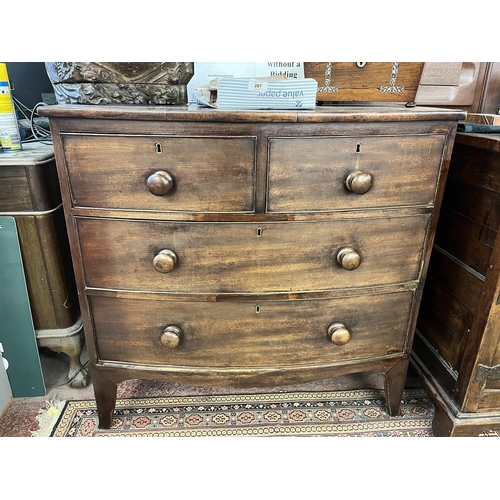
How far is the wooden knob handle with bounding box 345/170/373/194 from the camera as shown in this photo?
3.04 ft

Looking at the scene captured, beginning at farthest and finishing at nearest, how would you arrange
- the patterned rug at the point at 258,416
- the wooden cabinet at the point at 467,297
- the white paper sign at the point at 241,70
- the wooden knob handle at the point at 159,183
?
the patterned rug at the point at 258,416 < the white paper sign at the point at 241,70 < the wooden cabinet at the point at 467,297 < the wooden knob handle at the point at 159,183

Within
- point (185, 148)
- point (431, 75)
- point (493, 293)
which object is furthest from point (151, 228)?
point (431, 75)

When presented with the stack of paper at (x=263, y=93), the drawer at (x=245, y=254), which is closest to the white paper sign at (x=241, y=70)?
the stack of paper at (x=263, y=93)

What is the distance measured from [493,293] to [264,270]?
61 centimetres

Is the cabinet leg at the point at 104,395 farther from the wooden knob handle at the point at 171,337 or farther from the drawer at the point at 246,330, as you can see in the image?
the wooden knob handle at the point at 171,337

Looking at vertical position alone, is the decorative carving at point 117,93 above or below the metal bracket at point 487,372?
above

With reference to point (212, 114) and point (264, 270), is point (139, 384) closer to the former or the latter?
point (264, 270)

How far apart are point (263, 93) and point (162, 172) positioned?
0.30 meters

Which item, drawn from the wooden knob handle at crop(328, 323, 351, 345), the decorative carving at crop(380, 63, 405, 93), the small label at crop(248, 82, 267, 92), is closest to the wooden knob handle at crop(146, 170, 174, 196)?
the small label at crop(248, 82, 267, 92)

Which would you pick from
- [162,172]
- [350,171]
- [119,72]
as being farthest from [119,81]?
[350,171]

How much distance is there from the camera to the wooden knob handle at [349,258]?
3.27 feet

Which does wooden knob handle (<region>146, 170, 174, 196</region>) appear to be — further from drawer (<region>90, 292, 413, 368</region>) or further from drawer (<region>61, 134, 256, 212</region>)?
drawer (<region>90, 292, 413, 368</region>)

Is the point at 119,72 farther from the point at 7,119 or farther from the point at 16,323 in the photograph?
the point at 16,323

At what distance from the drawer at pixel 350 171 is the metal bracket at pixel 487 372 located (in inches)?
20.9
